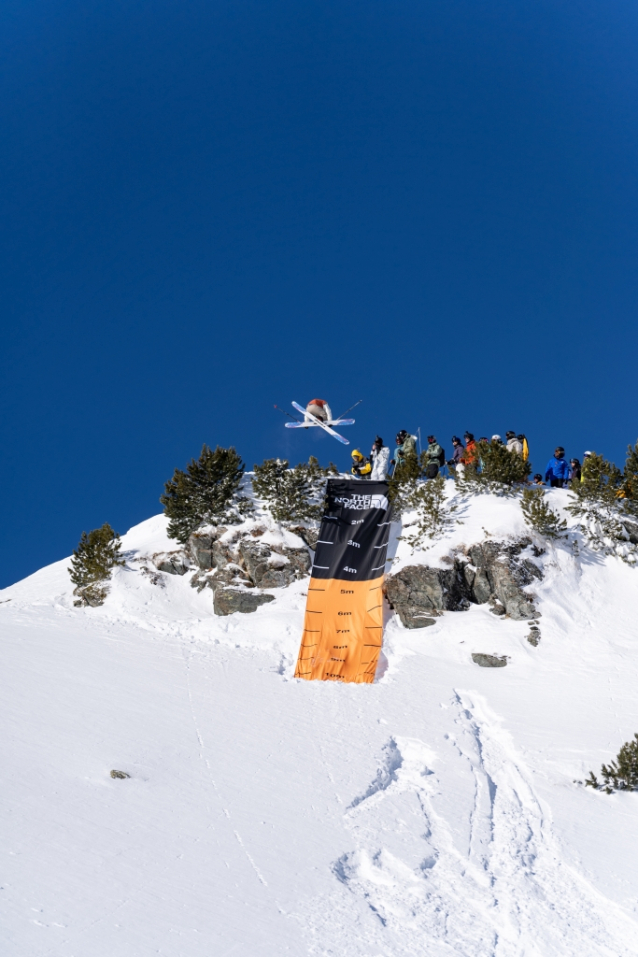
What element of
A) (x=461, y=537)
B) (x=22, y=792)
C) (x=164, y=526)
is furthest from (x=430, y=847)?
(x=164, y=526)

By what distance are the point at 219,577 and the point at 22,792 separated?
9777 millimetres

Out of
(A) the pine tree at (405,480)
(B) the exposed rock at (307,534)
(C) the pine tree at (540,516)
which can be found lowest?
(B) the exposed rock at (307,534)

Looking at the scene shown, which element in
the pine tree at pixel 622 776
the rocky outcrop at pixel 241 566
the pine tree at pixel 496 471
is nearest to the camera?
the pine tree at pixel 622 776

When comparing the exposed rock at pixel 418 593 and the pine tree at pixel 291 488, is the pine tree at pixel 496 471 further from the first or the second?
the pine tree at pixel 291 488

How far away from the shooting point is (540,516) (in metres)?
15.3

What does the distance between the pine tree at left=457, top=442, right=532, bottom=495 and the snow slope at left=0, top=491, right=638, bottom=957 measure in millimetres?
3166

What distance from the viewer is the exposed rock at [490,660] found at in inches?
500

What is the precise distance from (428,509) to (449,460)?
11.2 feet

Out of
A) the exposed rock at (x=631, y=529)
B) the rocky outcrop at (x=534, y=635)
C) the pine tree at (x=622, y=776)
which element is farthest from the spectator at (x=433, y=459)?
the pine tree at (x=622, y=776)

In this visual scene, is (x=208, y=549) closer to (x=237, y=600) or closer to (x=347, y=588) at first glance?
(x=237, y=600)

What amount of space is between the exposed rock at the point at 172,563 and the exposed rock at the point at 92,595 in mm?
1625

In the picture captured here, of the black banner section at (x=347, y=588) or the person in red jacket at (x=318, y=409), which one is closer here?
the black banner section at (x=347, y=588)

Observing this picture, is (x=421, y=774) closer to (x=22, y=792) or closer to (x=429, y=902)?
(x=429, y=902)

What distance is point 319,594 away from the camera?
13539mm
